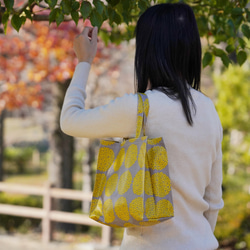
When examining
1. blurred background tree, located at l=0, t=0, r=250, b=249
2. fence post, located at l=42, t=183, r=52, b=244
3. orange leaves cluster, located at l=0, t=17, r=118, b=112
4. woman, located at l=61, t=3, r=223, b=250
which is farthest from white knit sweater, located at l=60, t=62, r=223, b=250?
fence post, located at l=42, t=183, r=52, b=244

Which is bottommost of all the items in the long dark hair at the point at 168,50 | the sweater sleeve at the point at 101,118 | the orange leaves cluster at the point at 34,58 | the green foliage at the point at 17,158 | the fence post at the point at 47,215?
the green foliage at the point at 17,158

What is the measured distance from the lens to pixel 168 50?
1.37 m

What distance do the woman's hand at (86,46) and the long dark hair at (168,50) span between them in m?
0.19

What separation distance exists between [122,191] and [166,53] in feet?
1.61

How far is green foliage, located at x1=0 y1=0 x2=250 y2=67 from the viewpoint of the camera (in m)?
1.80

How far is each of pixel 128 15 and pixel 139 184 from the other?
121cm

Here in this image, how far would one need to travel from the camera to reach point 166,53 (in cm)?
137

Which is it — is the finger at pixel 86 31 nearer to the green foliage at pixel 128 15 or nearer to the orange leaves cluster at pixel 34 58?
the green foliage at pixel 128 15

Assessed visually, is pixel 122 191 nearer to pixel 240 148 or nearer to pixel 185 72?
pixel 185 72

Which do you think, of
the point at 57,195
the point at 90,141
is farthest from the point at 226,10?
the point at 90,141

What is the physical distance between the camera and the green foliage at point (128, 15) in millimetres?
1797

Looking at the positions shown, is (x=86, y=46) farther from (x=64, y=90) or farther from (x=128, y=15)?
(x=64, y=90)

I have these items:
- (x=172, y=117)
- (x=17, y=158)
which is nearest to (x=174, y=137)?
(x=172, y=117)

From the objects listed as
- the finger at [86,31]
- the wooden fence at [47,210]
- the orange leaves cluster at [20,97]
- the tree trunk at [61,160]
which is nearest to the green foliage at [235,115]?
the wooden fence at [47,210]
